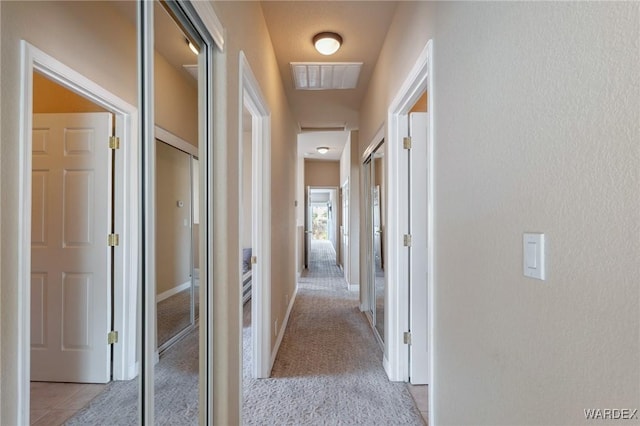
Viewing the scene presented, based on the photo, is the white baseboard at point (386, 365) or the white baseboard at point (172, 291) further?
the white baseboard at point (386, 365)

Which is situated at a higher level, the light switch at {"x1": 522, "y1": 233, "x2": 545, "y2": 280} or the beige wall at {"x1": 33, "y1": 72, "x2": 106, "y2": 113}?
the beige wall at {"x1": 33, "y1": 72, "x2": 106, "y2": 113}

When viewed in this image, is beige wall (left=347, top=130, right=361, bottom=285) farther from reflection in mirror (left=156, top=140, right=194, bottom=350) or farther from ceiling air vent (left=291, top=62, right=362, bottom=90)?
reflection in mirror (left=156, top=140, right=194, bottom=350)

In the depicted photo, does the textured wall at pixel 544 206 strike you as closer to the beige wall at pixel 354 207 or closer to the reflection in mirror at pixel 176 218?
the reflection in mirror at pixel 176 218

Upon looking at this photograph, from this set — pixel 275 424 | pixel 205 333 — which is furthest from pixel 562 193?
pixel 275 424

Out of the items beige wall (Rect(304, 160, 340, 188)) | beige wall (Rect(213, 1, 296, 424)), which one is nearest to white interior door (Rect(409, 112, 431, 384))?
beige wall (Rect(213, 1, 296, 424))

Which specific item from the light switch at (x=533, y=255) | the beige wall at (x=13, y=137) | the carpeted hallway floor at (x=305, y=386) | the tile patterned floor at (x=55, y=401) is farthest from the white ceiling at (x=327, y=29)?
the tile patterned floor at (x=55, y=401)

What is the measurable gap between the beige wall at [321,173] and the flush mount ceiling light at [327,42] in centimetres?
601

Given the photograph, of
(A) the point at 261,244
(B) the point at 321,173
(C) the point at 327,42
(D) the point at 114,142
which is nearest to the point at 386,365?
(A) the point at 261,244

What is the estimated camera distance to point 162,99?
1.09 m

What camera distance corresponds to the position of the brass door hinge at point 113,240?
0.82m

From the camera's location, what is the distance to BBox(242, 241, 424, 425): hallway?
2016 mm

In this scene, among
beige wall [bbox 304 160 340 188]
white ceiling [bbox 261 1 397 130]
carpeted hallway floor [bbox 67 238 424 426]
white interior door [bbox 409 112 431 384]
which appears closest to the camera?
carpeted hallway floor [bbox 67 238 424 426]

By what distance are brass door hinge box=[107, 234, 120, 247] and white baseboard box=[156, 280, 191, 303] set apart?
29 centimetres

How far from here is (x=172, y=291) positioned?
1.18 m
